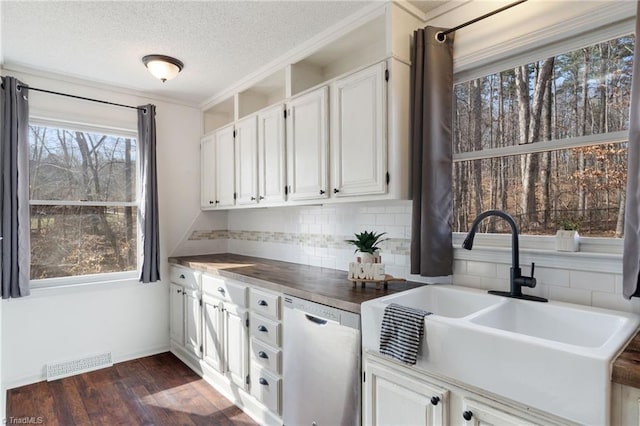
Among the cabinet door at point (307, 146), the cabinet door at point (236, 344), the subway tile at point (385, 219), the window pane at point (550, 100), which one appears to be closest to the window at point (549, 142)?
the window pane at point (550, 100)

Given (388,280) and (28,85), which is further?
(28,85)

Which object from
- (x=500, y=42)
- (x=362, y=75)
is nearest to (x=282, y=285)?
(x=362, y=75)

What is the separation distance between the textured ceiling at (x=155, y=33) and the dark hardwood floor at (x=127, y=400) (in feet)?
8.47

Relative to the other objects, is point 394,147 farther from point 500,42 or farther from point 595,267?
point 595,267

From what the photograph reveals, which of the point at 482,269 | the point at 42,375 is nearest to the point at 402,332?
the point at 482,269

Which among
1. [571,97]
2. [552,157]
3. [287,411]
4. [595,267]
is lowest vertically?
[287,411]

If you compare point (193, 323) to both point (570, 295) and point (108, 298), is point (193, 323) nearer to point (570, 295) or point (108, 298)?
point (108, 298)

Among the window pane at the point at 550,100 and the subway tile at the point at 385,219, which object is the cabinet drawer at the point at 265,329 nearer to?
the subway tile at the point at 385,219

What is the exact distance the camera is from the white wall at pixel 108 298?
3010mm

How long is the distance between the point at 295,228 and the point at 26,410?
2346 mm

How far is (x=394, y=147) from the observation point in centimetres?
204

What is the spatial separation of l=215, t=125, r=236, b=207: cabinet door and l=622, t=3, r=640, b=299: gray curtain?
282 cm

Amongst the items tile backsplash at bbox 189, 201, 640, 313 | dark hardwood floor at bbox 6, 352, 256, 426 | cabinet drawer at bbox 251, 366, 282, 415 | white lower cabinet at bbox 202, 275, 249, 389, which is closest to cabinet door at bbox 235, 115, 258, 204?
tile backsplash at bbox 189, 201, 640, 313

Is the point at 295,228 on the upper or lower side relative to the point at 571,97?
lower
